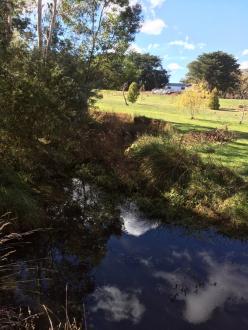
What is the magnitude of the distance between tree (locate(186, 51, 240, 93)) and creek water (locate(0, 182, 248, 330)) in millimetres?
75781

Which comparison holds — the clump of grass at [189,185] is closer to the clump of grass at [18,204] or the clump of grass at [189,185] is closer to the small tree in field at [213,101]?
the clump of grass at [18,204]

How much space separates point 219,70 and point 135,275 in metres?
80.7

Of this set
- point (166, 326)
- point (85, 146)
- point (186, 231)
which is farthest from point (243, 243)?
point (85, 146)

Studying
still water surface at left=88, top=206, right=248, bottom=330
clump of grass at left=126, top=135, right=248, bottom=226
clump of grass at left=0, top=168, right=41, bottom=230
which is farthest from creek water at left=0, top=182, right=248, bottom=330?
clump of grass at left=126, top=135, right=248, bottom=226

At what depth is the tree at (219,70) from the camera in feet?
290

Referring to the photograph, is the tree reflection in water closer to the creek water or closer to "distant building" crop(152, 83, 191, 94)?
the creek water

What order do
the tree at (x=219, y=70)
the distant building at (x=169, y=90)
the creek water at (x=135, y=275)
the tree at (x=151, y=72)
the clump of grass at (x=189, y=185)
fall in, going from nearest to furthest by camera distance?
the creek water at (x=135, y=275) < the clump of grass at (x=189, y=185) < the distant building at (x=169, y=90) < the tree at (x=219, y=70) < the tree at (x=151, y=72)

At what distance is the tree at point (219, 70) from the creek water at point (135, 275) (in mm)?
75781

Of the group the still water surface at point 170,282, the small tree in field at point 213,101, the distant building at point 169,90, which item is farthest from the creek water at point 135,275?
the distant building at point 169,90

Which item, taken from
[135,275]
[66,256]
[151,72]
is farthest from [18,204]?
[151,72]

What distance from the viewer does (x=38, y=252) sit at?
13.7 metres

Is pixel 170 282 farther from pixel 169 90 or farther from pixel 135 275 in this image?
pixel 169 90

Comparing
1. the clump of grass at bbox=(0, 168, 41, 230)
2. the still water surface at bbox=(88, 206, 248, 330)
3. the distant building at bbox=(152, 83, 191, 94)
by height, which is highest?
the distant building at bbox=(152, 83, 191, 94)

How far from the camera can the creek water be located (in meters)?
10.9
